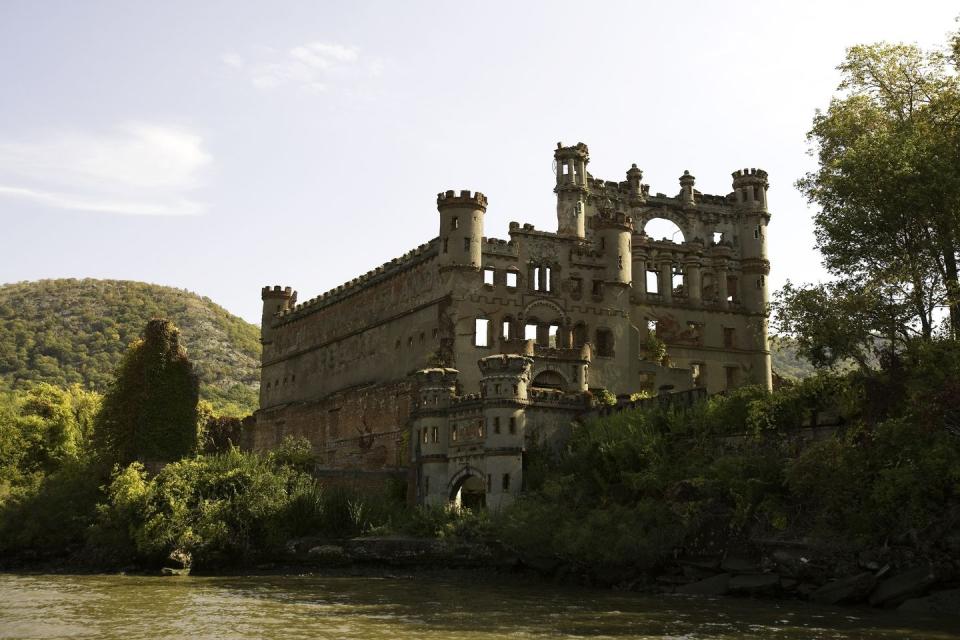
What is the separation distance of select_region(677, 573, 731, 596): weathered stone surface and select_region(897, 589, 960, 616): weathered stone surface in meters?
5.48

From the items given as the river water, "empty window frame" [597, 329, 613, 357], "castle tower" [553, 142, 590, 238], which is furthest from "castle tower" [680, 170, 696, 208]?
the river water

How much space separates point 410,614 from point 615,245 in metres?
32.2

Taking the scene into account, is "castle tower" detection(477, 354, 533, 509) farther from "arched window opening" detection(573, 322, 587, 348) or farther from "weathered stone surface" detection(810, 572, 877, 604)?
"weathered stone surface" detection(810, 572, 877, 604)

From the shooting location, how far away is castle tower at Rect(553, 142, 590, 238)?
60.9m

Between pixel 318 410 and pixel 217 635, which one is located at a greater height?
pixel 318 410

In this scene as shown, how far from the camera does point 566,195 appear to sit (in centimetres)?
6131

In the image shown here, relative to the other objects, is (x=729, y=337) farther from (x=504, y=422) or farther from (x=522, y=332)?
(x=504, y=422)

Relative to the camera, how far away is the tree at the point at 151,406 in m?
53.1

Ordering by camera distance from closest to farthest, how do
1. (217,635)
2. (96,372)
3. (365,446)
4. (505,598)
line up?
(217,635)
(505,598)
(365,446)
(96,372)

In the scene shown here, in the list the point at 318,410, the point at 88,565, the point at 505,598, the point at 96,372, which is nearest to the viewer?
the point at 505,598

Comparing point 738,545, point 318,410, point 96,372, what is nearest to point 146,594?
point 738,545

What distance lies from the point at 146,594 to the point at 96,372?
87.1 meters

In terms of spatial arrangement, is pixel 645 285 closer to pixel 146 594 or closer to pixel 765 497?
pixel 765 497

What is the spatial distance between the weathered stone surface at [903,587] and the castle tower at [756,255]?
33.5m
